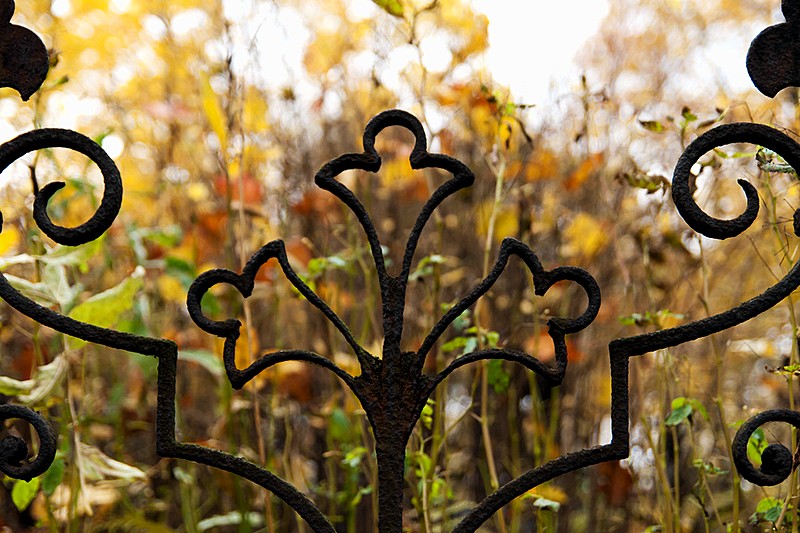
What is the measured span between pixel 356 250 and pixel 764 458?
648mm

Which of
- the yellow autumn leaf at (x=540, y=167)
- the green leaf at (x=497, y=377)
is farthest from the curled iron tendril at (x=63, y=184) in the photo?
the yellow autumn leaf at (x=540, y=167)

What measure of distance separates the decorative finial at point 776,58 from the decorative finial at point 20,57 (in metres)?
0.57

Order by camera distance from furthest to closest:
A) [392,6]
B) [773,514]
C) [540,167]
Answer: [540,167], [392,6], [773,514]

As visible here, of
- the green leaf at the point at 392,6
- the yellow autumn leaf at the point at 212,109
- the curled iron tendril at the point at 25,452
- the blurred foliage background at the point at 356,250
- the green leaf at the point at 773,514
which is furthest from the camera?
the blurred foliage background at the point at 356,250

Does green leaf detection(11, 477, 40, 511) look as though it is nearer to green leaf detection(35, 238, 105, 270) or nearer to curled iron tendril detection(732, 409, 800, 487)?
green leaf detection(35, 238, 105, 270)

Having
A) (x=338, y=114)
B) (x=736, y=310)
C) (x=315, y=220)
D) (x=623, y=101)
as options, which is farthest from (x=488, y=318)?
(x=736, y=310)

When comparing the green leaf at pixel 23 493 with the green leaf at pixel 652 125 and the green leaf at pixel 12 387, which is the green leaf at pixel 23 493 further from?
the green leaf at pixel 652 125

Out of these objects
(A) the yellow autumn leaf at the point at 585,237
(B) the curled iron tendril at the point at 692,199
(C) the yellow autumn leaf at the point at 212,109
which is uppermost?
(A) the yellow autumn leaf at the point at 585,237

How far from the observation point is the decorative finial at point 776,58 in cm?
66

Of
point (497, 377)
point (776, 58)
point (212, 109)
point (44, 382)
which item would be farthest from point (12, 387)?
point (776, 58)

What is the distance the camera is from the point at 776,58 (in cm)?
67

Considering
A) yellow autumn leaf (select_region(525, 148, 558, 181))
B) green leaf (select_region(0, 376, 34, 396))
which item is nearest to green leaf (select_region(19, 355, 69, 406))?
green leaf (select_region(0, 376, 34, 396))

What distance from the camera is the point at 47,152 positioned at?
1.20 m

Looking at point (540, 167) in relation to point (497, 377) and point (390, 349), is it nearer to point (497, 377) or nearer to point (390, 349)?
point (497, 377)
